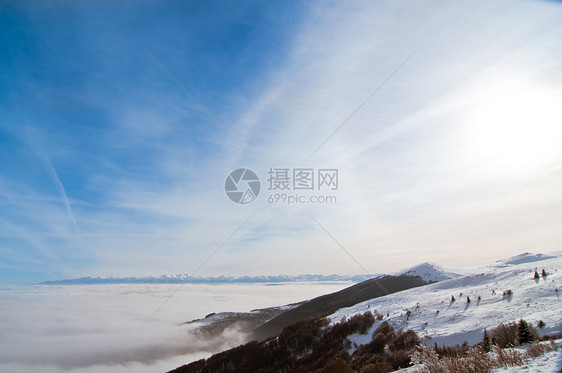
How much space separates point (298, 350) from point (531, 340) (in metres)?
13.2

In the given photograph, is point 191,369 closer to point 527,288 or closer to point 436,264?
point 527,288

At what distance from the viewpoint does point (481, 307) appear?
1342 centimetres

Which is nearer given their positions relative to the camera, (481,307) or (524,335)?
(524,335)

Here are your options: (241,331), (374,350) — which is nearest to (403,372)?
(374,350)

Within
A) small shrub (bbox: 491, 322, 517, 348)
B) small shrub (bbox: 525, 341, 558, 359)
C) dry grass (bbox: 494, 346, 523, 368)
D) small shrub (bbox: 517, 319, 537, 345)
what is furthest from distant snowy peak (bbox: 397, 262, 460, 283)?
dry grass (bbox: 494, 346, 523, 368)

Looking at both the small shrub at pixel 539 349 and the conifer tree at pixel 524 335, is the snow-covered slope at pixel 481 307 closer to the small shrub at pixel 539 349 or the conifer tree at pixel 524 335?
the conifer tree at pixel 524 335

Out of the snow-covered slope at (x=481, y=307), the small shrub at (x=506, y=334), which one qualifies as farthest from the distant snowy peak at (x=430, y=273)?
the small shrub at (x=506, y=334)

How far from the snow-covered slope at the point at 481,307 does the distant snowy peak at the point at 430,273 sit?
1936cm

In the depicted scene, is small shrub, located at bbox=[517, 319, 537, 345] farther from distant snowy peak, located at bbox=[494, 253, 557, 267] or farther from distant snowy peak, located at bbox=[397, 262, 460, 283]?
distant snowy peak, located at bbox=[397, 262, 460, 283]

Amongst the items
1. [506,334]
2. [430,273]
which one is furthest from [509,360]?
[430,273]

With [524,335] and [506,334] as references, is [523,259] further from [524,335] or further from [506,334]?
[524,335]

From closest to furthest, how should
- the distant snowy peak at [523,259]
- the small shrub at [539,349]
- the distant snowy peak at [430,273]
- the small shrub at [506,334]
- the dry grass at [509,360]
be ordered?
the dry grass at [509,360]
the small shrub at [539,349]
the small shrub at [506,334]
the distant snowy peak at [523,259]
the distant snowy peak at [430,273]

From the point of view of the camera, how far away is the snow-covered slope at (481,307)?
35.6 feet

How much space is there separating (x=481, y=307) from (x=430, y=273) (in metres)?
30.4
